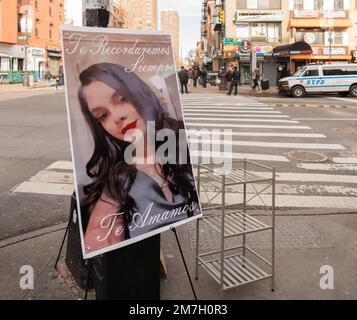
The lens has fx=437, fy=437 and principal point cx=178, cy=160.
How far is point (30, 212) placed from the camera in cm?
624

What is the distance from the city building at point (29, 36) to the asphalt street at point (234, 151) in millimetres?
31909

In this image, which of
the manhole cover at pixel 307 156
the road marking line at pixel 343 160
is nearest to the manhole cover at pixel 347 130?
the manhole cover at pixel 307 156

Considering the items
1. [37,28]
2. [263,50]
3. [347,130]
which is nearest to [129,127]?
[347,130]

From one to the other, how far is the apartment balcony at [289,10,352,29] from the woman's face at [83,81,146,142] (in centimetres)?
4161

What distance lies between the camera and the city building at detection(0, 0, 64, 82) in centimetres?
4631

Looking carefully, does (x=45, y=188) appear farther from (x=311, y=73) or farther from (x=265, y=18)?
(x=265, y=18)

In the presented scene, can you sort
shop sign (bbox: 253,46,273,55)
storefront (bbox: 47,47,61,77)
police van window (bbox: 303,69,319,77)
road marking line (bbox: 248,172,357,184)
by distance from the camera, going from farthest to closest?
storefront (bbox: 47,47,61,77)
shop sign (bbox: 253,46,273,55)
police van window (bbox: 303,69,319,77)
road marking line (bbox: 248,172,357,184)

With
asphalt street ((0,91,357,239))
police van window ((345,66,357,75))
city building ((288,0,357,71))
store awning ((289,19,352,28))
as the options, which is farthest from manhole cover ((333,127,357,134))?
store awning ((289,19,352,28))

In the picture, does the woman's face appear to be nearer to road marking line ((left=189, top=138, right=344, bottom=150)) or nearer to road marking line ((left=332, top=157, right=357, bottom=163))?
road marking line ((left=332, top=157, right=357, bottom=163))

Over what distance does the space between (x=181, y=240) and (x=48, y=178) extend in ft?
12.0

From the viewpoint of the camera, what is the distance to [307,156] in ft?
32.8

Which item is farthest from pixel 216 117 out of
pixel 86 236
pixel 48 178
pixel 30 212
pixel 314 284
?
pixel 86 236

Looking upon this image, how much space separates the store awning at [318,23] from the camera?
1636 inches
